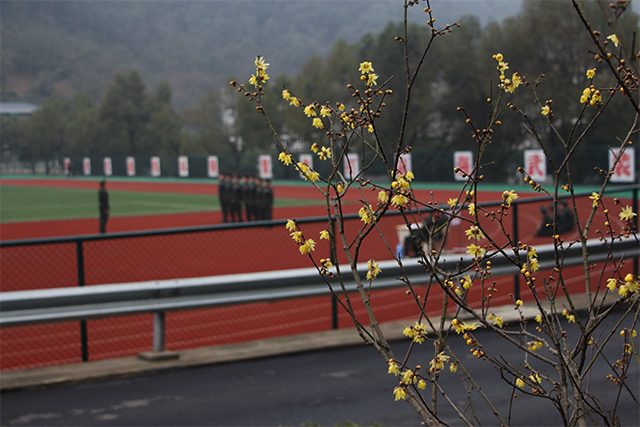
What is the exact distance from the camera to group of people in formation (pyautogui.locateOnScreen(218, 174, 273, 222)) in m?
25.4

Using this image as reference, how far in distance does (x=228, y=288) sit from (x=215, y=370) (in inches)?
31.4

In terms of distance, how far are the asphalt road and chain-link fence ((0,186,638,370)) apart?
3.85 ft

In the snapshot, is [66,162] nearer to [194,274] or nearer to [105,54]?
[194,274]

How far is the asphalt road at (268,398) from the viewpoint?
17.5 feet

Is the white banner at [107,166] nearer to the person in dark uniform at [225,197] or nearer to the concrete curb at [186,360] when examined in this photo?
the person in dark uniform at [225,197]

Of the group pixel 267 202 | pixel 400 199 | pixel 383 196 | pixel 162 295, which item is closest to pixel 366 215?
pixel 383 196

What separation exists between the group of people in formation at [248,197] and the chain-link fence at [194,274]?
4522 mm

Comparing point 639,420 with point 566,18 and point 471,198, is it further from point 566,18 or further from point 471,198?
point 566,18

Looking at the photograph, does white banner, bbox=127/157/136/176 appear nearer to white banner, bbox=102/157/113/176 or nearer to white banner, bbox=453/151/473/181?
white banner, bbox=102/157/113/176

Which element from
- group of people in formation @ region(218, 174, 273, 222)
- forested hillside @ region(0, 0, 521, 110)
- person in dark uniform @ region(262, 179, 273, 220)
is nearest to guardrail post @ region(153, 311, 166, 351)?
group of people in formation @ region(218, 174, 273, 222)

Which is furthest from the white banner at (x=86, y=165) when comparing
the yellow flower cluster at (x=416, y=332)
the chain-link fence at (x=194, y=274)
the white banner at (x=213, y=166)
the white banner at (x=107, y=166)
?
the yellow flower cluster at (x=416, y=332)

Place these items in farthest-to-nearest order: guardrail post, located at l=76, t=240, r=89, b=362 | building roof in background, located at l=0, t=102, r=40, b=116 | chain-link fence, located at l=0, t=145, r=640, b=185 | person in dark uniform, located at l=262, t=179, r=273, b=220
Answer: building roof in background, located at l=0, t=102, r=40, b=116
chain-link fence, located at l=0, t=145, r=640, b=185
person in dark uniform, located at l=262, t=179, r=273, b=220
guardrail post, located at l=76, t=240, r=89, b=362

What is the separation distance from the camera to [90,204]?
44062mm

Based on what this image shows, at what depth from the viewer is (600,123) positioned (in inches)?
1821
